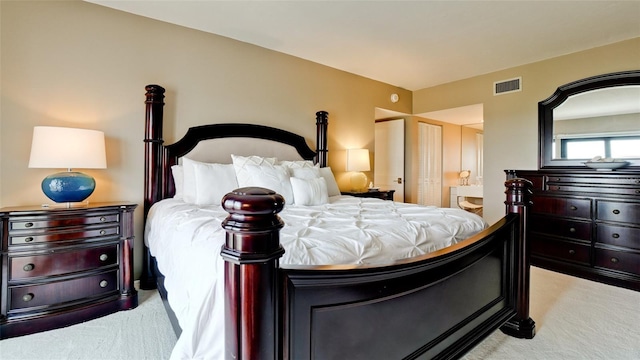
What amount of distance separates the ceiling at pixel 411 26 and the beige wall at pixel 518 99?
0.49ft

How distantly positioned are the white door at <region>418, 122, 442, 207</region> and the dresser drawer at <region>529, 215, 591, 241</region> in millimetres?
2197

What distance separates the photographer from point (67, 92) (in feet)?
8.30

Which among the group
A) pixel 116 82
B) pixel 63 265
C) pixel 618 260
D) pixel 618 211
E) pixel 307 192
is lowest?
pixel 618 260

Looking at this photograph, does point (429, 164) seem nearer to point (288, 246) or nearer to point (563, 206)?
point (563, 206)

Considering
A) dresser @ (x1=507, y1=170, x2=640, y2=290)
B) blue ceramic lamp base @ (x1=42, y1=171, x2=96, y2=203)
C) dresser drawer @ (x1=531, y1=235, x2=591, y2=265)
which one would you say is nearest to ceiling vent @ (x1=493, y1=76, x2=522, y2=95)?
dresser @ (x1=507, y1=170, x2=640, y2=290)

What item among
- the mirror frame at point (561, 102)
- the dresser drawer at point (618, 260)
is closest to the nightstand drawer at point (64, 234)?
the dresser drawer at point (618, 260)

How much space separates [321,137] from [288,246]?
297 cm

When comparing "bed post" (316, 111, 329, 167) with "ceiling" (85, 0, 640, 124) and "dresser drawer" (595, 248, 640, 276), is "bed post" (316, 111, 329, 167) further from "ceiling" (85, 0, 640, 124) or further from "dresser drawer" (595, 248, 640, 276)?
"dresser drawer" (595, 248, 640, 276)

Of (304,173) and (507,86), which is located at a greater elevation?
(507,86)

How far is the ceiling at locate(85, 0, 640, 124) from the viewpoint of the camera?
8.77 ft

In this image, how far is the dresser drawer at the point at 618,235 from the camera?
291 cm

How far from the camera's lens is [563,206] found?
338 cm

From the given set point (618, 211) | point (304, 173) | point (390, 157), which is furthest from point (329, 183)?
point (618, 211)

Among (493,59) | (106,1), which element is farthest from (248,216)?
(493,59)
